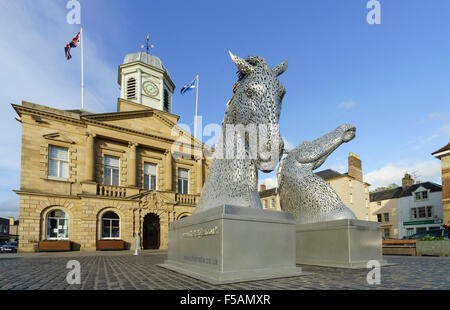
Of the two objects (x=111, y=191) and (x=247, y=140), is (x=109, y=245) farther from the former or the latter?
(x=247, y=140)

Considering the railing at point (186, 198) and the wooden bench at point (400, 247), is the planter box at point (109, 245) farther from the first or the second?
the wooden bench at point (400, 247)

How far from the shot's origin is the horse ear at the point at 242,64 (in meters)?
6.29

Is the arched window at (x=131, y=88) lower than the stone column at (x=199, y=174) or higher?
higher

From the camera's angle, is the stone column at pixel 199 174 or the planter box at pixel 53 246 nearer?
the planter box at pixel 53 246

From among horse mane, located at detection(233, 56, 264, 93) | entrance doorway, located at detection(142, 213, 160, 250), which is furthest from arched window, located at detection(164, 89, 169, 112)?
horse mane, located at detection(233, 56, 264, 93)

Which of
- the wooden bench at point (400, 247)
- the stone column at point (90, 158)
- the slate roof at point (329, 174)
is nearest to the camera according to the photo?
the wooden bench at point (400, 247)

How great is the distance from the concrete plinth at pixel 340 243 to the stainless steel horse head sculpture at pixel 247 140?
2.51m

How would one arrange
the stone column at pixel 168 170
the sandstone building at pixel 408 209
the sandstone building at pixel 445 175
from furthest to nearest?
the sandstone building at pixel 408 209 → the sandstone building at pixel 445 175 → the stone column at pixel 168 170

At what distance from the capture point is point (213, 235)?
5062 mm

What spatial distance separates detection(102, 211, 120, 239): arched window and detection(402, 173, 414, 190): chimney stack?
35.7 meters

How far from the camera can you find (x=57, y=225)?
19.2 meters

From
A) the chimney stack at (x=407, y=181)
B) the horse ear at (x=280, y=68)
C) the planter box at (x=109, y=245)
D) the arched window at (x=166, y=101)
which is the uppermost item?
the arched window at (x=166, y=101)

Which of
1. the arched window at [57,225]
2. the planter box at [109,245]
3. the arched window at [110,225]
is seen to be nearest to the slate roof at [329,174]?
the arched window at [110,225]

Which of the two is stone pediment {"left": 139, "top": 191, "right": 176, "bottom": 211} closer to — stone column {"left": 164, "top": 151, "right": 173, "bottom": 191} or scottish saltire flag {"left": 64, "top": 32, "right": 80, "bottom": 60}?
stone column {"left": 164, "top": 151, "right": 173, "bottom": 191}
